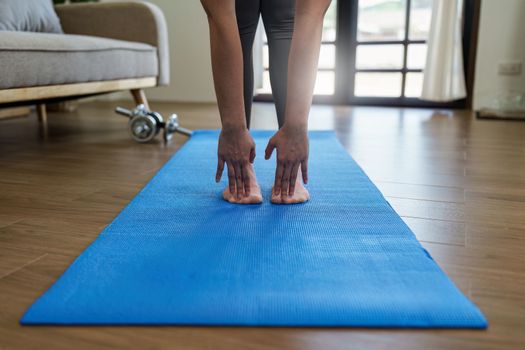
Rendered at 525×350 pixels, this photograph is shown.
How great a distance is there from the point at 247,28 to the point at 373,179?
574 millimetres

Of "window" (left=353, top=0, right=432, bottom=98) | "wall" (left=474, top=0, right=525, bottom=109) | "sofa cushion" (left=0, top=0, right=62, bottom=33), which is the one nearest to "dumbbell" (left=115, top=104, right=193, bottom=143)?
"sofa cushion" (left=0, top=0, right=62, bottom=33)

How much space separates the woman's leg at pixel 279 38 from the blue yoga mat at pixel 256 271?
1.07 ft

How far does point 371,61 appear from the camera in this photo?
→ 3643mm

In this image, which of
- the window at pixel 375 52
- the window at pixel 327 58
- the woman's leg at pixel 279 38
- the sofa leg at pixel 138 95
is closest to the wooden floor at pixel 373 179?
the sofa leg at pixel 138 95

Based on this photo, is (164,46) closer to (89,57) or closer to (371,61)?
(89,57)

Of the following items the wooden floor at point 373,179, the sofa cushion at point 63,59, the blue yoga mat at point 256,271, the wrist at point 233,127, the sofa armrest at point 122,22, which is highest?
the sofa armrest at point 122,22

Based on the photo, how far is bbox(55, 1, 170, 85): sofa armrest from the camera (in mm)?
2441

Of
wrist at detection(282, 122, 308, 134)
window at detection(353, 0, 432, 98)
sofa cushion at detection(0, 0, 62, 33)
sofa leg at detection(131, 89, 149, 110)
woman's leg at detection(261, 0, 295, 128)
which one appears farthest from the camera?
window at detection(353, 0, 432, 98)

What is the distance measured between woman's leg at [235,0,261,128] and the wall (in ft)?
8.06

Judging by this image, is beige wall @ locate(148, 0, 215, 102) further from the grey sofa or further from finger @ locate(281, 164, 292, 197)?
finger @ locate(281, 164, 292, 197)

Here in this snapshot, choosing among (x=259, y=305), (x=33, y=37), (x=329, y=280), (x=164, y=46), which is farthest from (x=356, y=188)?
(x=164, y=46)

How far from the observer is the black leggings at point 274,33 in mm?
1216

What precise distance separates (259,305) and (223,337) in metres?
0.07

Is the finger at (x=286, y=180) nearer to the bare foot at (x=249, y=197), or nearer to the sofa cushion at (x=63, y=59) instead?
the bare foot at (x=249, y=197)
